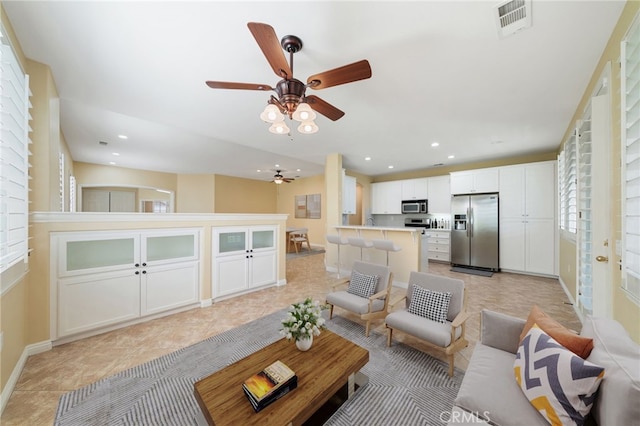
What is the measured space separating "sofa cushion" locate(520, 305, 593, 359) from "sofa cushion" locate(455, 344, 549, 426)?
0.95ft

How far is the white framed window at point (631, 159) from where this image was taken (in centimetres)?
140

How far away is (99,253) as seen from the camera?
2662mm

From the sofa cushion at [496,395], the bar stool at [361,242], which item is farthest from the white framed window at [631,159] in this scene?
the bar stool at [361,242]

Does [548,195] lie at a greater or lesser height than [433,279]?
greater

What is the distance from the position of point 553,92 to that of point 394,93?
1.82 m

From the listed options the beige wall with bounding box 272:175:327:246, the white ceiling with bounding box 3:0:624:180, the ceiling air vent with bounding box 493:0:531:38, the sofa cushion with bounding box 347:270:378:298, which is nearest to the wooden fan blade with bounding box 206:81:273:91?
the white ceiling with bounding box 3:0:624:180

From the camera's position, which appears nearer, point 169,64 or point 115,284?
point 169,64

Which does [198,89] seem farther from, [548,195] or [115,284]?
[548,195]

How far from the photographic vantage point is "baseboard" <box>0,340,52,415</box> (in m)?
1.65

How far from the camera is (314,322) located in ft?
5.70

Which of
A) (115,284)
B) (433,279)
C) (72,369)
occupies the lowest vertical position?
(72,369)

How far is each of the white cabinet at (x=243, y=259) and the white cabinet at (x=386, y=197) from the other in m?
4.23

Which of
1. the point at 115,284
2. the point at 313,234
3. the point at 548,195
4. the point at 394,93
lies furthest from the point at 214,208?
the point at 548,195

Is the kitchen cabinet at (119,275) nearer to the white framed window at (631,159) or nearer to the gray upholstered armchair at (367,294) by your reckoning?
the gray upholstered armchair at (367,294)
